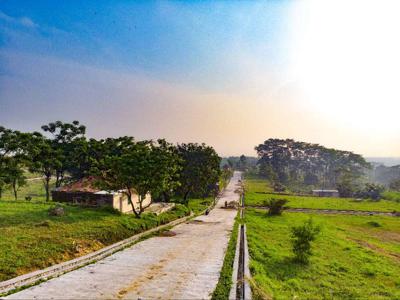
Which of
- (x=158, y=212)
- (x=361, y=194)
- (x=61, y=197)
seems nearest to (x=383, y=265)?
(x=158, y=212)

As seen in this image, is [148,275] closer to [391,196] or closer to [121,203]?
[121,203]

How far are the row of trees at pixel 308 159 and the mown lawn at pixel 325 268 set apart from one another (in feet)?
312

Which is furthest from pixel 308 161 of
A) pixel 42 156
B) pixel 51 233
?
pixel 51 233

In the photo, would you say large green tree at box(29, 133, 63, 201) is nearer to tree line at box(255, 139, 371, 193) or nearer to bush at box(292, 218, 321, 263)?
bush at box(292, 218, 321, 263)

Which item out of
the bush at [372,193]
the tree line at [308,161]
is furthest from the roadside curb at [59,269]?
the tree line at [308,161]

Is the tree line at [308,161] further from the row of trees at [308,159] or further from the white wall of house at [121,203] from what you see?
the white wall of house at [121,203]

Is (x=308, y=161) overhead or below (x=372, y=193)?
overhead

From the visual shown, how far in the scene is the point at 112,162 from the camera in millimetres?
32562

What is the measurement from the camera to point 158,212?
38.6 meters

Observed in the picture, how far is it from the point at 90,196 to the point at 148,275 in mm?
22457

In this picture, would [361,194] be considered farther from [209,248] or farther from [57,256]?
[57,256]

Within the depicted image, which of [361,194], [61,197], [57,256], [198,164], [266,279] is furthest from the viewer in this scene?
[361,194]

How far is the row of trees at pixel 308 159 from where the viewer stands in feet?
426

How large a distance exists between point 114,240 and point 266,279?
12.9 m
